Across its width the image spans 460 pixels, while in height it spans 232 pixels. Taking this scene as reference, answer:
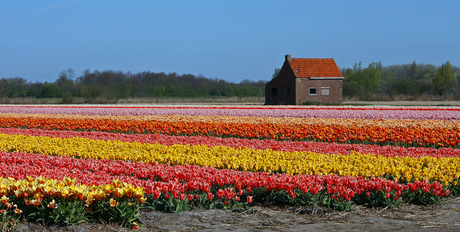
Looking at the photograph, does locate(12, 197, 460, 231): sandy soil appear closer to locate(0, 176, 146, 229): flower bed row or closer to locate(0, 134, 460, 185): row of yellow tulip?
locate(0, 176, 146, 229): flower bed row

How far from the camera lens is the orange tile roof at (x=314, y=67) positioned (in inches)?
1539

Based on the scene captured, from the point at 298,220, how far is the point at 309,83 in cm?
3452

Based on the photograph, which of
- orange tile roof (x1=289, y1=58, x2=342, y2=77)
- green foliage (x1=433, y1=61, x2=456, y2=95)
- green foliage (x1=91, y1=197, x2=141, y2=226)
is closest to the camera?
green foliage (x1=91, y1=197, x2=141, y2=226)

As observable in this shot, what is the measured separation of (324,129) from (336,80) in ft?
89.4

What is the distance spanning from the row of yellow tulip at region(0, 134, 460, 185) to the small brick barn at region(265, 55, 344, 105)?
97.1 ft

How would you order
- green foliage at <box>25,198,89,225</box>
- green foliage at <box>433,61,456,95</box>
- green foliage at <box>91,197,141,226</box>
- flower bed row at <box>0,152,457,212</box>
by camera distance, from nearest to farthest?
green foliage at <box>25,198,89,225</box>, green foliage at <box>91,197,141,226</box>, flower bed row at <box>0,152,457,212</box>, green foliage at <box>433,61,456,95</box>

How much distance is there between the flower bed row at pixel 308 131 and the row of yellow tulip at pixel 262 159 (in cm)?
320

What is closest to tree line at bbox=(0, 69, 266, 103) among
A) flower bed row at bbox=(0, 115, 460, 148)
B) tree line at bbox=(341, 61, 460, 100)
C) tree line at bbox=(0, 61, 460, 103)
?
tree line at bbox=(0, 61, 460, 103)

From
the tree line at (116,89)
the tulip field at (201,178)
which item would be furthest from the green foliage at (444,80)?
the tulip field at (201,178)

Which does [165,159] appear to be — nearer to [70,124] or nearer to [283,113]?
[70,124]

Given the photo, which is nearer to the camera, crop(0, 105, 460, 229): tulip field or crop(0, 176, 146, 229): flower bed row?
crop(0, 176, 146, 229): flower bed row

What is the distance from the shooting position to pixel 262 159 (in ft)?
24.7

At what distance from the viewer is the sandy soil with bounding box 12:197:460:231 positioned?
15.3 feet

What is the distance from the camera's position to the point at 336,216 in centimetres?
509
